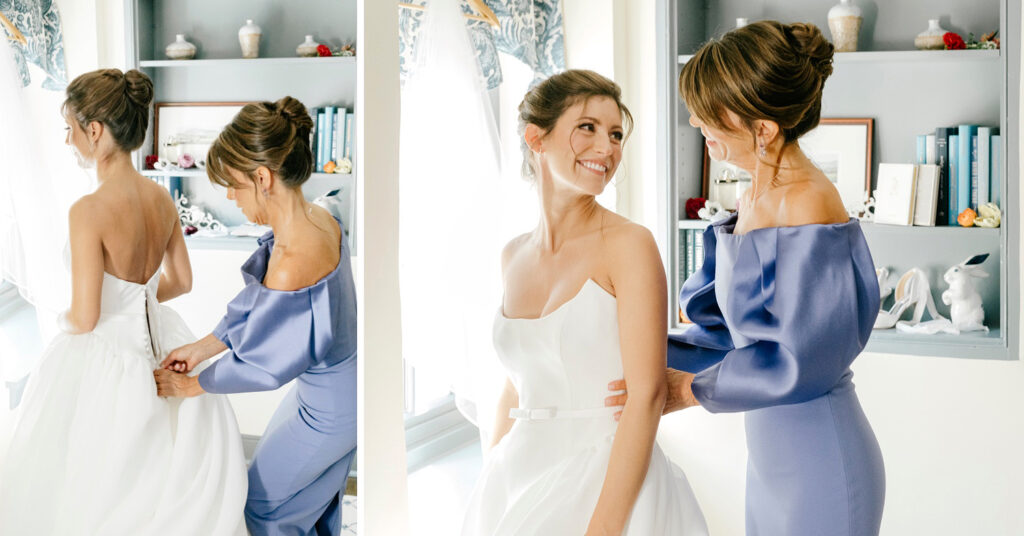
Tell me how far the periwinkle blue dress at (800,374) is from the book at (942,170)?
1597 millimetres

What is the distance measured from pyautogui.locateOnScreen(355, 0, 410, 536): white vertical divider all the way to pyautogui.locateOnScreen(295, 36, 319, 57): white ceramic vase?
0.34 ft

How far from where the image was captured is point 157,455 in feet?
4.92

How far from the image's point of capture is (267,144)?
1584 millimetres

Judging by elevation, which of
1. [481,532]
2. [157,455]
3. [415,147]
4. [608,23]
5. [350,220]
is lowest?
[481,532]

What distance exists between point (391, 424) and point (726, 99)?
94 centimetres

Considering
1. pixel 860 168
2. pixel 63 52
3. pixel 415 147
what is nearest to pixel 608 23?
pixel 860 168

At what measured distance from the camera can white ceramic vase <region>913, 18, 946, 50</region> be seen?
9.60 ft

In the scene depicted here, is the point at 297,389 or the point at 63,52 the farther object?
the point at 297,389

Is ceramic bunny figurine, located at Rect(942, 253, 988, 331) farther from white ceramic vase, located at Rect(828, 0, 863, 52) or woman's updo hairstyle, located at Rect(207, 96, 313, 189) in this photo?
→ woman's updo hairstyle, located at Rect(207, 96, 313, 189)

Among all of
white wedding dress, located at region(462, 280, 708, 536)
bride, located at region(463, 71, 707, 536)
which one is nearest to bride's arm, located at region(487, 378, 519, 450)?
bride, located at region(463, 71, 707, 536)

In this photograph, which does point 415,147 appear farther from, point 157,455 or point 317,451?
point 157,455

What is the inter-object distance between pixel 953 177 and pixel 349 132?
209cm

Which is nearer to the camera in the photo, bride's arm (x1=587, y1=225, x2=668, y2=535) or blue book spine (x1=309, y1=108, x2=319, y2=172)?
bride's arm (x1=587, y1=225, x2=668, y2=535)

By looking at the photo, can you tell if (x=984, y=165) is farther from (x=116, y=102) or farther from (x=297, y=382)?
(x=116, y=102)
